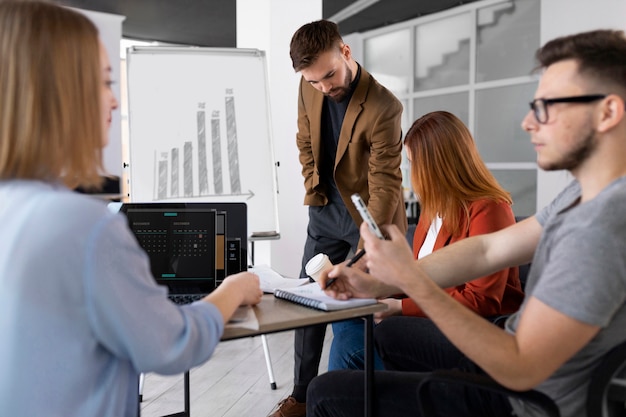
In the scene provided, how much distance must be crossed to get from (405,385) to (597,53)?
82 centimetres

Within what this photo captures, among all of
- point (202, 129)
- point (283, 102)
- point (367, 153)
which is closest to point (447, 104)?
point (283, 102)

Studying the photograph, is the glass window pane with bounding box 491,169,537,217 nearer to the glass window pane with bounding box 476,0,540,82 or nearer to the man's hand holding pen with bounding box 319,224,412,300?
the glass window pane with bounding box 476,0,540,82

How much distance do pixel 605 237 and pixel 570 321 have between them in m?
0.16

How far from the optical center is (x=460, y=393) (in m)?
1.26

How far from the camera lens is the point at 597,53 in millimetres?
1112

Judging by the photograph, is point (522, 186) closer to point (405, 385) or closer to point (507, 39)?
point (507, 39)

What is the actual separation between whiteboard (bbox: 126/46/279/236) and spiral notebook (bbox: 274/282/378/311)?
1.60 meters

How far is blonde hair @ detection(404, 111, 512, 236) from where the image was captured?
5.97 ft

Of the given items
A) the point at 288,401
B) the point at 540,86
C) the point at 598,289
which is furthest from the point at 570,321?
the point at 288,401

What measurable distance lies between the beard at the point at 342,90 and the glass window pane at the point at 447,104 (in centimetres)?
480

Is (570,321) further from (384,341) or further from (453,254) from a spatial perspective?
(384,341)

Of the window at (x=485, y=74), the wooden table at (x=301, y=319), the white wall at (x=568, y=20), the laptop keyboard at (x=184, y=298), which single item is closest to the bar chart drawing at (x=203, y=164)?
the laptop keyboard at (x=184, y=298)

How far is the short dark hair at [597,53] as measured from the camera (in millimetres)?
1094

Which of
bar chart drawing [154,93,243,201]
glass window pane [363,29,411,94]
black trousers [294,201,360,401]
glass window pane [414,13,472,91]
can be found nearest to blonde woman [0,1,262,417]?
black trousers [294,201,360,401]
